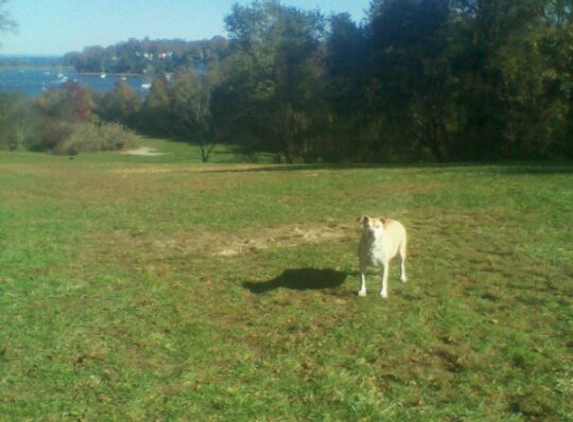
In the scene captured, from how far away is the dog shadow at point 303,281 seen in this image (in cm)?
797

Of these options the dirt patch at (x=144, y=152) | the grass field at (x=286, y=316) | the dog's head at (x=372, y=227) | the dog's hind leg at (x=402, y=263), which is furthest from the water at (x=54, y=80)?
the dog's head at (x=372, y=227)

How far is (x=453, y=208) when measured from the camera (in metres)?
12.6

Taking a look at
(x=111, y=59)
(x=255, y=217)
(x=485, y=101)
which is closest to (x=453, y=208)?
(x=255, y=217)

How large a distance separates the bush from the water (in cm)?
681

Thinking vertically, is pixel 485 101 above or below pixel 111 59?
below

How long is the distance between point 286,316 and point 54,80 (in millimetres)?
90615

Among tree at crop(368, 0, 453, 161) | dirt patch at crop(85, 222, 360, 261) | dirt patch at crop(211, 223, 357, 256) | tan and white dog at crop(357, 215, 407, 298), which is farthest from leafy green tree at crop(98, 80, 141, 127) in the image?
tan and white dog at crop(357, 215, 407, 298)

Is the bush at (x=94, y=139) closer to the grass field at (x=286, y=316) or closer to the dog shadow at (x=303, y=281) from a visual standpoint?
the grass field at (x=286, y=316)

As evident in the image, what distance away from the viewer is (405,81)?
30.1 m

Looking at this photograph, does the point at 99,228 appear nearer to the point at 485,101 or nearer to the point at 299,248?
the point at 299,248

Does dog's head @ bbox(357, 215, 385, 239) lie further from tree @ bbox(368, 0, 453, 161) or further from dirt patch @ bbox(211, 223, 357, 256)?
tree @ bbox(368, 0, 453, 161)

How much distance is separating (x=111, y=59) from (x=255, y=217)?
3447 inches

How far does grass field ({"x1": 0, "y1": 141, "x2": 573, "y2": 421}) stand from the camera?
518 cm

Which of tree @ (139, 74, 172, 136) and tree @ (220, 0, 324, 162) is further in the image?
tree @ (139, 74, 172, 136)
